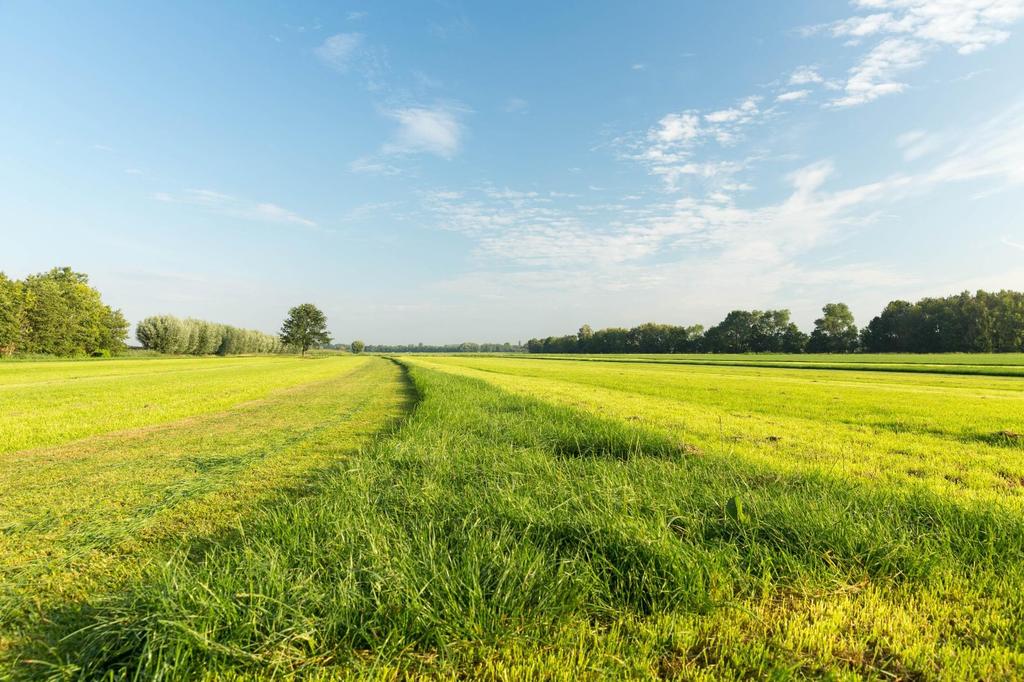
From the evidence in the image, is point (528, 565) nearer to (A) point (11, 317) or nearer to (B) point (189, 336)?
(A) point (11, 317)

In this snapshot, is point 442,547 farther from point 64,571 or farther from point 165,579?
point 64,571

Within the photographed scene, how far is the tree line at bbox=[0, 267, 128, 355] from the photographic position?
62.9 m

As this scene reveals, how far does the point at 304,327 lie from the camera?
403ft

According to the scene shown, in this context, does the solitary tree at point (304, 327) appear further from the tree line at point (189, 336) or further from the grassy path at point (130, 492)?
the grassy path at point (130, 492)

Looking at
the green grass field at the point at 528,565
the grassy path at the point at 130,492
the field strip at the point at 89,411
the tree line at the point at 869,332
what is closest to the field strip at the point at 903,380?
the green grass field at the point at 528,565

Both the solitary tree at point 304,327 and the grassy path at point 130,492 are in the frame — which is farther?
the solitary tree at point 304,327

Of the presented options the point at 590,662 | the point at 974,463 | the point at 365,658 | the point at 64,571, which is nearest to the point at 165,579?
the point at 365,658

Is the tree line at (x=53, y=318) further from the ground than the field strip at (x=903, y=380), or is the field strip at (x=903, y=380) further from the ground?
the tree line at (x=53, y=318)

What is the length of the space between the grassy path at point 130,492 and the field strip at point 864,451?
6.16 m

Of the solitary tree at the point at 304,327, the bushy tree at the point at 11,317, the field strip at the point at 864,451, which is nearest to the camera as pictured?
the field strip at the point at 864,451

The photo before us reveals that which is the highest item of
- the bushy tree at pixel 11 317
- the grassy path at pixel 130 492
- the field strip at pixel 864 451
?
the bushy tree at pixel 11 317

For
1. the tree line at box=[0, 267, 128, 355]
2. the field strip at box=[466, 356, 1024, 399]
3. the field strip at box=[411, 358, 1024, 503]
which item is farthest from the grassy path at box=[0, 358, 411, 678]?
the tree line at box=[0, 267, 128, 355]

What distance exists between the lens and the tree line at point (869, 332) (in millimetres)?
81188

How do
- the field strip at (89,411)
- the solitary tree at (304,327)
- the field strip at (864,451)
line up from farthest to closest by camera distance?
the solitary tree at (304,327)
the field strip at (89,411)
the field strip at (864,451)
